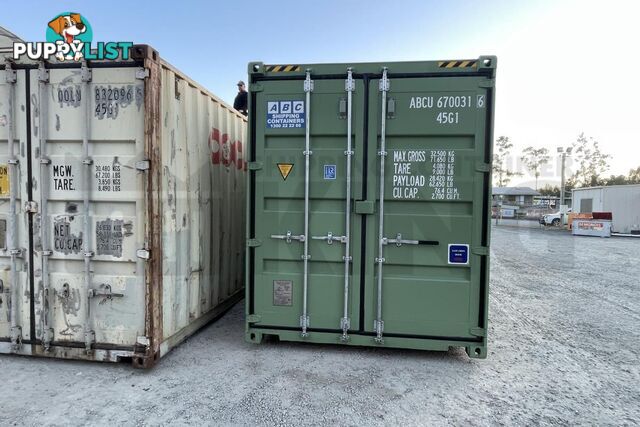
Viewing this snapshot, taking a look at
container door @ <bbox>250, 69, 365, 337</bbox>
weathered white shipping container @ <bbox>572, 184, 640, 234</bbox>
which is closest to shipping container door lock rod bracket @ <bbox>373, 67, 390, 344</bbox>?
container door @ <bbox>250, 69, 365, 337</bbox>

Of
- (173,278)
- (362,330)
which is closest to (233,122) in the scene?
(173,278)

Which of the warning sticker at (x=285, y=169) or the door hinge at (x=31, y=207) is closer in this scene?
the door hinge at (x=31, y=207)

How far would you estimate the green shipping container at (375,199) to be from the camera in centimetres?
381

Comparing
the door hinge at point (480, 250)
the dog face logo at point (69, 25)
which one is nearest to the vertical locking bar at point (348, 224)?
the door hinge at point (480, 250)

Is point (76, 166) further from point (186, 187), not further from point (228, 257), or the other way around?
point (228, 257)

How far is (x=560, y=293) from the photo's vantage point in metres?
7.13

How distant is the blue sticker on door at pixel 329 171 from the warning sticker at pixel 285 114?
537 mm

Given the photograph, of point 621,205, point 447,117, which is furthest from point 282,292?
point 621,205

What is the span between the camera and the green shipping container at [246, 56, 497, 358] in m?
3.81

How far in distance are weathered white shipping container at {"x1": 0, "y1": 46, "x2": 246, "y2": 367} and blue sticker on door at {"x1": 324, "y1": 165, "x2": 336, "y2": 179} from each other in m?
1.71

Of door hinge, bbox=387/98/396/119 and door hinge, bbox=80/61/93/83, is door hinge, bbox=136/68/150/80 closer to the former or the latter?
door hinge, bbox=80/61/93/83

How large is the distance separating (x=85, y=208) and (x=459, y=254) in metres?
3.87

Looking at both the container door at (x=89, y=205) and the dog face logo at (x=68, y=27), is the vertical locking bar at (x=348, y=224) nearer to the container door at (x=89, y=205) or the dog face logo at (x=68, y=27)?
the container door at (x=89, y=205)

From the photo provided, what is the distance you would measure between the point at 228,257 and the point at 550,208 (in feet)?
145
